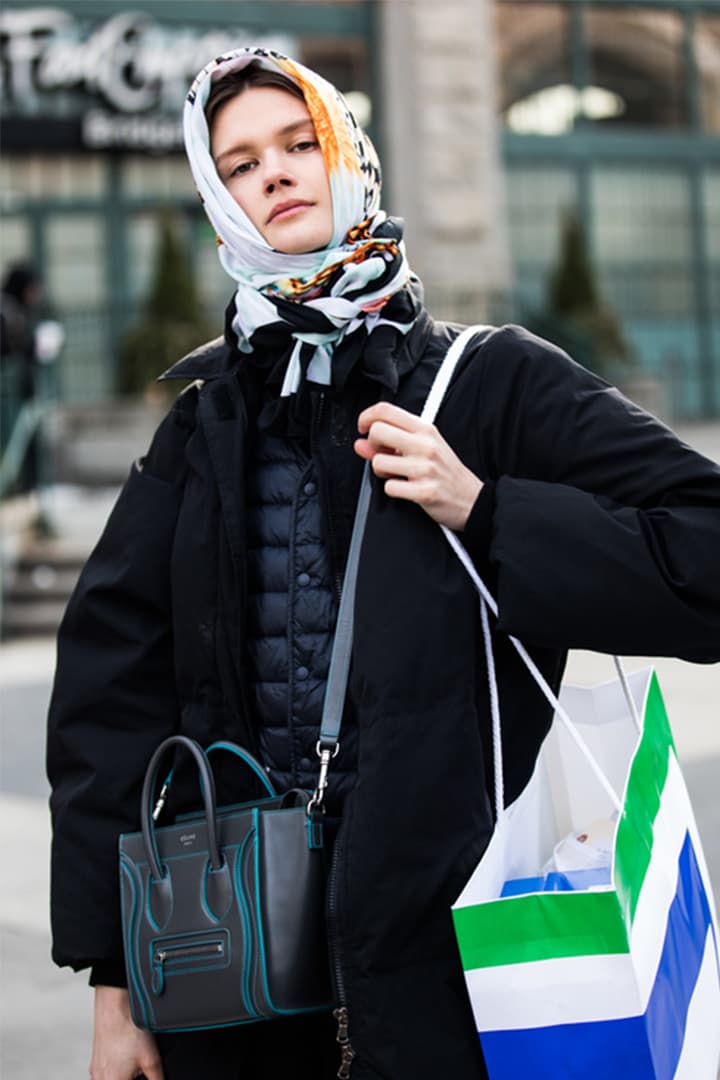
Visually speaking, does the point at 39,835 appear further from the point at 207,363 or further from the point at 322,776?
the point at 322,776

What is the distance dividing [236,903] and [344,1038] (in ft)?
0.77

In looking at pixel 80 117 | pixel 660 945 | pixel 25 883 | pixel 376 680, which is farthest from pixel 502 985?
pixel 80 117

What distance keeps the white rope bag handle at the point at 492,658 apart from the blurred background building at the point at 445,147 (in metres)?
13.4

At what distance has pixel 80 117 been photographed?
1575 cm

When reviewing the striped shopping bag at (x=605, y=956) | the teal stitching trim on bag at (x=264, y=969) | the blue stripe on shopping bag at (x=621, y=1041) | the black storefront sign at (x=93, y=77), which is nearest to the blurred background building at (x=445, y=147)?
the black storefront sign at (x=93, y=77)

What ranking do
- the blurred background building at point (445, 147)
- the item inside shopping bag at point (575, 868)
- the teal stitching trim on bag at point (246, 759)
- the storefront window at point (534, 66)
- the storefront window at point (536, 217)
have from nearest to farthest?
the item inside shopping bag at point (575, 868), the teal stitching trim on bag at point (246, 759), the blurred background building at point (445, 147), the storefront window at point (534, 66), the storefront window at point (536, 217)

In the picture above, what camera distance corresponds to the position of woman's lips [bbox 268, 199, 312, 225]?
202cm

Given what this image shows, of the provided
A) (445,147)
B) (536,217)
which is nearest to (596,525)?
(445,147)

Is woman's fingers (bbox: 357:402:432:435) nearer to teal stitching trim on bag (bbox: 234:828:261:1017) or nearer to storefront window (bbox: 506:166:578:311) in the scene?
teal stitching trim on bag (bbox: 234:828:261:1017)

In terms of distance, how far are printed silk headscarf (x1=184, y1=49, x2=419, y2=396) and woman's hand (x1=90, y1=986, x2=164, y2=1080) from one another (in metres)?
0.94

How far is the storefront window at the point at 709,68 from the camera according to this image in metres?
19.4

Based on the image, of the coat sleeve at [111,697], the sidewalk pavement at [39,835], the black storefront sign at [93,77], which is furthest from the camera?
the black storefront sign at [93,77]

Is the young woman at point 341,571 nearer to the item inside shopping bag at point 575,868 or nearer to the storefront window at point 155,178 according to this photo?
the item inside shopping bag at point 575,868

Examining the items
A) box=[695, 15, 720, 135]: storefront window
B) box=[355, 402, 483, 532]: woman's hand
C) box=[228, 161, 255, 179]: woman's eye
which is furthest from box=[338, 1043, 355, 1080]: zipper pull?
box=[695, 15, 720, 135]: storefront window
